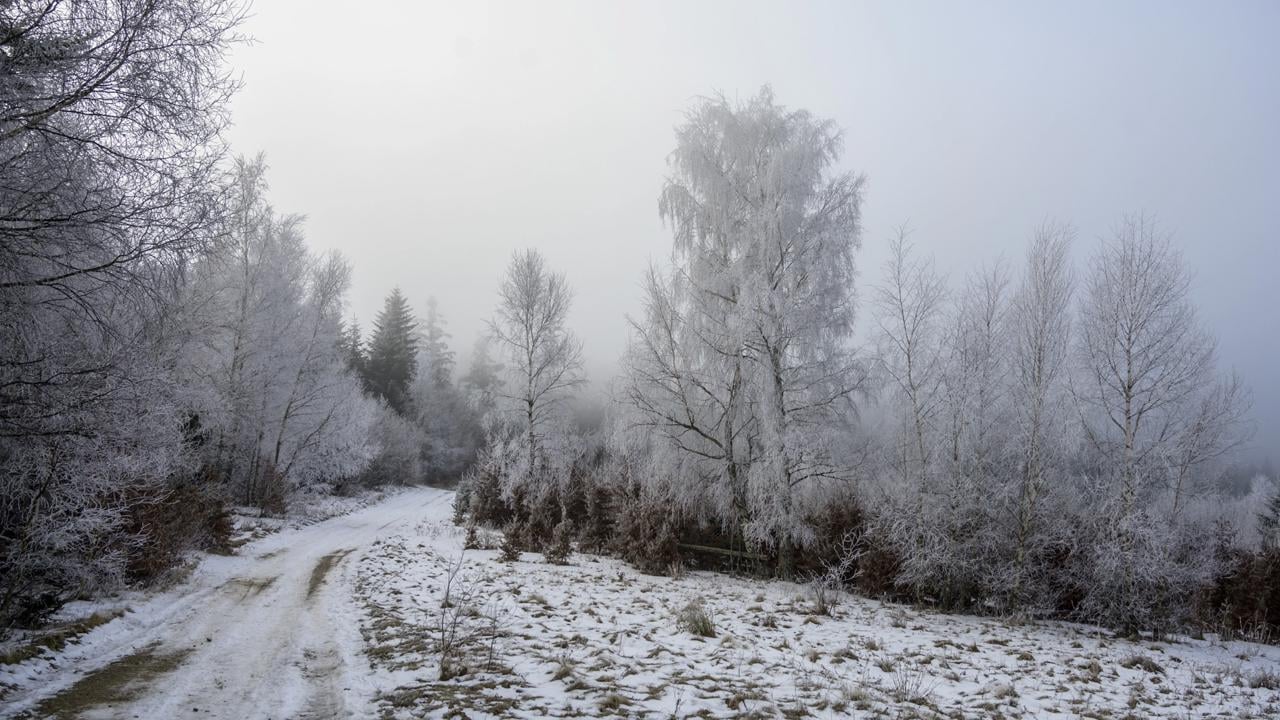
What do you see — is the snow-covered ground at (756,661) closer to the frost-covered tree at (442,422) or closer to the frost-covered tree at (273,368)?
the frost-covered tree at (273,368)

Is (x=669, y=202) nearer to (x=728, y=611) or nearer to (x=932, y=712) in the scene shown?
(x=728, y=611)

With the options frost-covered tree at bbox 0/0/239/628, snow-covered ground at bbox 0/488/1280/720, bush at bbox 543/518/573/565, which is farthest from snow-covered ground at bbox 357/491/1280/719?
frost-covered tree at bbox 0/0/239/628

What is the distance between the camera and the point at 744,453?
1401 cm

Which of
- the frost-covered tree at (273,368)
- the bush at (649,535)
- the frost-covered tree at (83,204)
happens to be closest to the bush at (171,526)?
the frost-covered tree at (83,204)

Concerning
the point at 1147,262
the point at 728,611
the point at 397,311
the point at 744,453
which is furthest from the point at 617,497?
the point at 397,311

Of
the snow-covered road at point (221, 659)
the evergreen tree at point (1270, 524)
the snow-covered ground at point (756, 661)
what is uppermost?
the evergreen tree at point (1270, 524)

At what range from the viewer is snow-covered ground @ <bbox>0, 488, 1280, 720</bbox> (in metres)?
4.70

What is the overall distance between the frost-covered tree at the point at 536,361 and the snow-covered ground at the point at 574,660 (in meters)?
7.94

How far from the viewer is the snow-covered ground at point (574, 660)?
185 inches

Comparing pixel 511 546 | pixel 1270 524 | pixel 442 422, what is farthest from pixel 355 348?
pixel 1270 524

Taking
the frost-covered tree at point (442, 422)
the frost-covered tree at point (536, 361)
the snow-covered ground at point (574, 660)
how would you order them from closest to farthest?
the snow-covered ground at point (574, 660) → the frost-covered tree at point (536, 361) → the frost-covered tree at point (442, 422)

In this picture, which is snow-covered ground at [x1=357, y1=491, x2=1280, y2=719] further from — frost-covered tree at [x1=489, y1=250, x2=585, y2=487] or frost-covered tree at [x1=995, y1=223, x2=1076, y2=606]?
frost-covered tree at [x1=489, y1=250, x2=585, y2=487]

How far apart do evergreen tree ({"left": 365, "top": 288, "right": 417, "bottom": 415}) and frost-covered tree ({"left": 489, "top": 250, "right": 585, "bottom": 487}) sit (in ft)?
91.3

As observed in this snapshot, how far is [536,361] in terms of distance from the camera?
19547 mm
